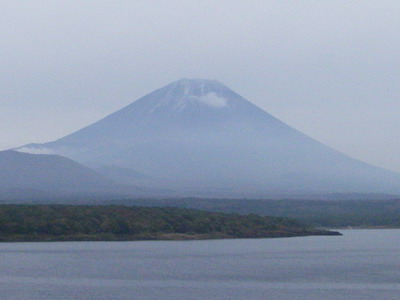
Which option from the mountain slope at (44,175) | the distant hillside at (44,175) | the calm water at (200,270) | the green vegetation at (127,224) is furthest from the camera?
the mountain slope at (44,175)

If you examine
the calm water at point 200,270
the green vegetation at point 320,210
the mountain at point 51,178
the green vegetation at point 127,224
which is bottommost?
the calm water at point 200,270

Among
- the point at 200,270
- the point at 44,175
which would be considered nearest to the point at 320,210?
the point at 200,270

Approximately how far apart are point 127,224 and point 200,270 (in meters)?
21.1

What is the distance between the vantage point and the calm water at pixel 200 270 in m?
34.4

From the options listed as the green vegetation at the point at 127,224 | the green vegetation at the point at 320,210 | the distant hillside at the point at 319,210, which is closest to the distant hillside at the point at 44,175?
the distant hillside at the point at 319,210

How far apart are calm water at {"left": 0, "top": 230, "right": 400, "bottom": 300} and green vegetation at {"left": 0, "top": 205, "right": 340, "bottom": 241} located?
306 cm

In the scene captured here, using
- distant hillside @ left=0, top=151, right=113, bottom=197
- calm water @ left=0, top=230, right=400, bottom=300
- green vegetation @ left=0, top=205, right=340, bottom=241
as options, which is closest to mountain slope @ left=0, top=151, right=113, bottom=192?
distant hillside @ left=0, top=151, right=113, bottom=197

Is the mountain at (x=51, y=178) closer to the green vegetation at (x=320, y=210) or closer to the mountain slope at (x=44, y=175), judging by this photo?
the mountain slope at (x=44, y=175)

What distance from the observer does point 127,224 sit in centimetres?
6178

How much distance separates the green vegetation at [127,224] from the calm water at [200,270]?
306 centimetres

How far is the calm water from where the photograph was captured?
34.4 metres

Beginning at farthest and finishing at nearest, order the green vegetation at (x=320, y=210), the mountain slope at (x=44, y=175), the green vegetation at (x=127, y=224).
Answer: the mountain slope at (x=44, y=175)
the green vegetation at (x=320, y=210)
the green vegetation at (x=127, y=224)

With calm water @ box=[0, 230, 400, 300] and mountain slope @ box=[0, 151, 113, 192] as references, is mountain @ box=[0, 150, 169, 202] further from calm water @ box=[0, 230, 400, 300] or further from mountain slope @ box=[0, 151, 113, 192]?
calm water @ box=[0, 230, 400, 300]

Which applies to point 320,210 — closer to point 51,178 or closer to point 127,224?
point 127,224
